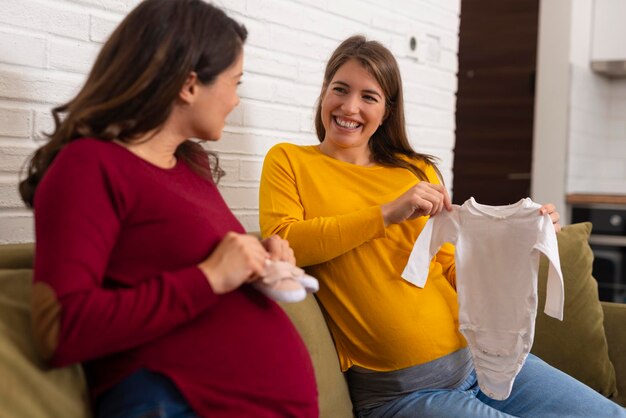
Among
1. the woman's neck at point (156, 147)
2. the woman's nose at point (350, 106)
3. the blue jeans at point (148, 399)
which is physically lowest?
the blue jeans at point (148, 399)

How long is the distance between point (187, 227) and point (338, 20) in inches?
57.6

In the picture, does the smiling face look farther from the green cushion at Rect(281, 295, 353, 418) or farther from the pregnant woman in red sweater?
the pregnant woman in red sweater

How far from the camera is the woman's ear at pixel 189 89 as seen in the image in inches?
45.2

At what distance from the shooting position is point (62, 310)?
99 cm

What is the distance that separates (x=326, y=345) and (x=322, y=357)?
41 mm

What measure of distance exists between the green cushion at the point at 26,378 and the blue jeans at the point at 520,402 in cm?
75

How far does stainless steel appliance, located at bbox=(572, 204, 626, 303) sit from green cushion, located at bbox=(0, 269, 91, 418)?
335cm

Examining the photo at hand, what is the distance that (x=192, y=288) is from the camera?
3.46 feet

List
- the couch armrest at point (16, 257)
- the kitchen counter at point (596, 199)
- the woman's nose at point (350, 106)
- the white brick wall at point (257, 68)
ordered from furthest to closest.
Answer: the kitchen counter at point (596, 199) → the woman's nose at point (350, 106) → the white brick wall at point (257, 68) → the couch armrest at point (16, 257)

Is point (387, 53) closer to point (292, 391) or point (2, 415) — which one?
point (292, 391)

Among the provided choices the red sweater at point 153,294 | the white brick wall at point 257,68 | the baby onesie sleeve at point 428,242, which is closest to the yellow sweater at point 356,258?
the baby onesie sleeve at point 428,242

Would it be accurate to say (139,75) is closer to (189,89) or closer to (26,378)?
(189,89)

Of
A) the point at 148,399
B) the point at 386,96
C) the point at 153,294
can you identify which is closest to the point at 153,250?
the point at 153,294

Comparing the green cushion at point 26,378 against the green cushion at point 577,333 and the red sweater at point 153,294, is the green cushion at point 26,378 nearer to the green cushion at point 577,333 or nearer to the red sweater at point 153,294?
the red sweater at point 153,294
